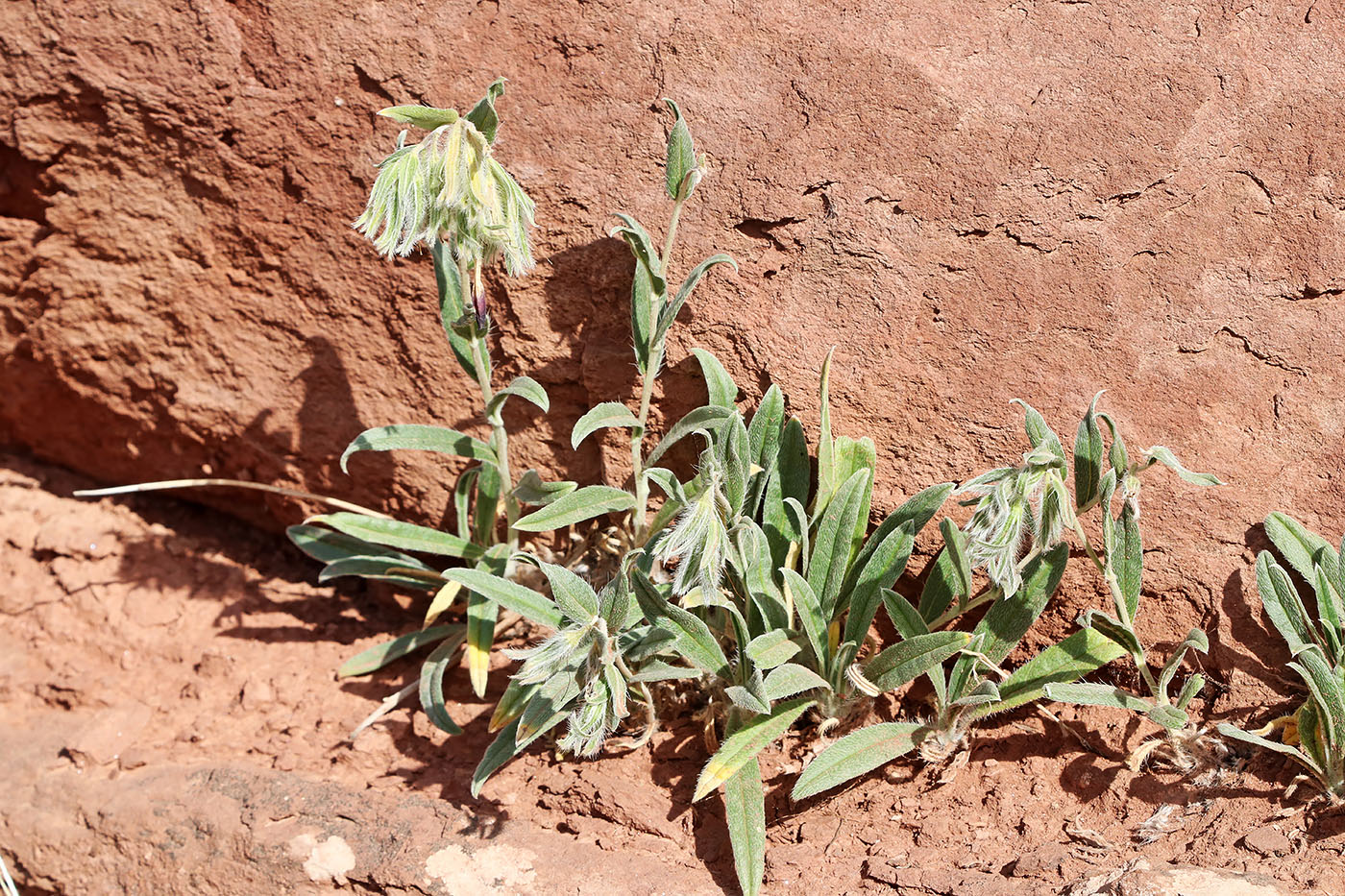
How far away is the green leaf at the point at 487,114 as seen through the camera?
2.32m

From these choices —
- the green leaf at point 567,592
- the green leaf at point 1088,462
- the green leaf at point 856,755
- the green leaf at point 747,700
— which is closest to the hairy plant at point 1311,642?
the green leaf at point 1088,462

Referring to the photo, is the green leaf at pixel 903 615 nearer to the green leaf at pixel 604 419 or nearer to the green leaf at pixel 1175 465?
the green leaf at pixel 1175 465

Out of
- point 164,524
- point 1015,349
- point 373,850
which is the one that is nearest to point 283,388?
point 164,524

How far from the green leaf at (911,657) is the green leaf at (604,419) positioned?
800 millimetres

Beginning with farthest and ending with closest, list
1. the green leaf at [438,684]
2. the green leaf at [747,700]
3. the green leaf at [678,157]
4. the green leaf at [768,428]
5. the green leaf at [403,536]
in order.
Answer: the green leaf at [403,536]
the green leaf at [438,684]
the green leaf at [768,428]
the green leaf at [678,157]
the green leaf at [747,700]

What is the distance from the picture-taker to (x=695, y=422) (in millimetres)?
2668

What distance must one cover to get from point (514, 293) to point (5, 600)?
6.32 ft

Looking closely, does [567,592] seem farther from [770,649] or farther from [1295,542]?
[1295,542]

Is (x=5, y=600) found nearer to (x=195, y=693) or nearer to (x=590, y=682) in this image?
(x=195, y=693)

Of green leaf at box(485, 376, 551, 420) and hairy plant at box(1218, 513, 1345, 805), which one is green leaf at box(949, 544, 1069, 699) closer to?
hairy plant at box(1218, 513, 1345, 805)

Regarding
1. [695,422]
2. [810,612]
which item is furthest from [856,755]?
[695,422]

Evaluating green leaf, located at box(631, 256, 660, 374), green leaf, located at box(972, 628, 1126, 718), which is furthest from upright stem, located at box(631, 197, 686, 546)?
green leaf, located at box(972, 628, 1126, 718)

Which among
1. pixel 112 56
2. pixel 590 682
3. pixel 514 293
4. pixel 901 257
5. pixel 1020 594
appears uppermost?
pixel 112 56

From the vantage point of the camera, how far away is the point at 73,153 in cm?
326
